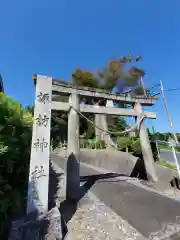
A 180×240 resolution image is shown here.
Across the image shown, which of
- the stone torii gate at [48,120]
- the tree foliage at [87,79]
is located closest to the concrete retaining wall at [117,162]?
the stone torii gate at [48,120]

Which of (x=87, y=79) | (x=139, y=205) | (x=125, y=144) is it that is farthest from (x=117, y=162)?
(x=87, y=79)

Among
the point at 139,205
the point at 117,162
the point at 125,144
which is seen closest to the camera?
the point at 139,205

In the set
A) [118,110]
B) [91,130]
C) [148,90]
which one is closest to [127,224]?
[118,110]

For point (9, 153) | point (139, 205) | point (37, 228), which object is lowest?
point (139, 205)

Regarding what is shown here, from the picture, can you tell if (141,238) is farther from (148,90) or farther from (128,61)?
(128,61)

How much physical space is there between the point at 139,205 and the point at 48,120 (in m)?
3.41

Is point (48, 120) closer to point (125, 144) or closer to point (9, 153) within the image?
point (9, 153)

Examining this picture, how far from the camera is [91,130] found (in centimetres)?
1920

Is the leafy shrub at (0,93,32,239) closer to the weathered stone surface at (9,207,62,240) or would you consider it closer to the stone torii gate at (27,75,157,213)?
the weathered stone surface at (9,207,62,240)

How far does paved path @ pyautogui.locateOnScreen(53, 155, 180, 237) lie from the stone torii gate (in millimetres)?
1164

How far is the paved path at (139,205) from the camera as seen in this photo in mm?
3218

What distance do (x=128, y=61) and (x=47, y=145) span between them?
59.1 ft

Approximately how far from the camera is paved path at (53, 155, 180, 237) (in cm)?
322

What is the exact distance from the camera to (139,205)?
4043 millimetres
